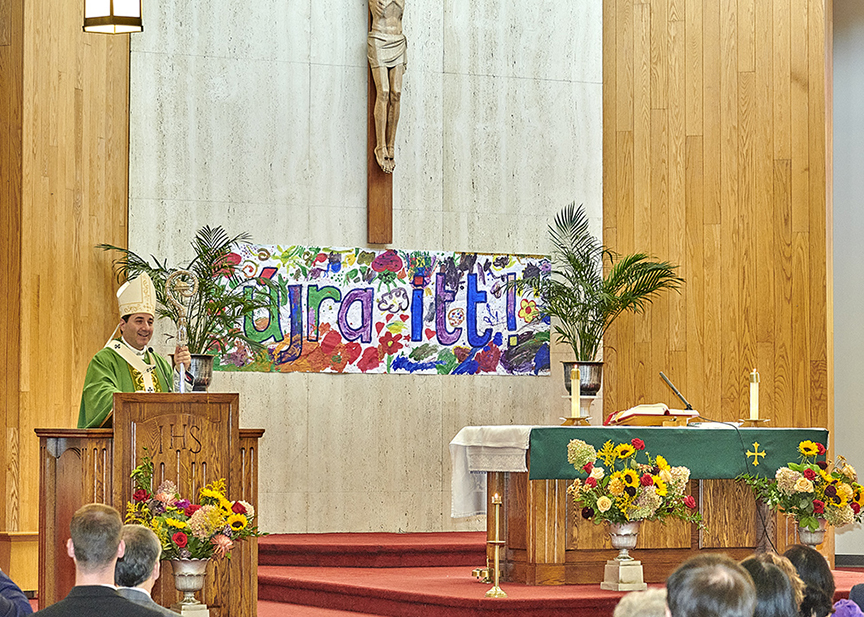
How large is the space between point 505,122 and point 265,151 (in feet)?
6.38

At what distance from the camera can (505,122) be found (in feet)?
30.9

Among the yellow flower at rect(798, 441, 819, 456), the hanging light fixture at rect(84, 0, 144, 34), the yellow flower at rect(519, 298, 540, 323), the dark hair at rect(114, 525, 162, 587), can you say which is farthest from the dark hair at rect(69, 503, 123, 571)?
the yellow flower at rect(519, 298, 540, 323)

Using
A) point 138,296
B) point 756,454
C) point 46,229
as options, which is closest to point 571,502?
point 756,454

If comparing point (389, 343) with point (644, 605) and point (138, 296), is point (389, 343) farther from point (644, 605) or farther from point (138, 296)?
point (644, 605)

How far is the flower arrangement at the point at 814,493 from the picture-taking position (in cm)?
629

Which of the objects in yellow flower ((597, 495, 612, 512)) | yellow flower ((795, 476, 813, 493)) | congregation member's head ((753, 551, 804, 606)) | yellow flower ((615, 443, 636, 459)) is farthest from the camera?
yellow flower ((795, 476, 813, 493))

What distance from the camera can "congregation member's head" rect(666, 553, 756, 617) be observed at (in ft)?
6.99

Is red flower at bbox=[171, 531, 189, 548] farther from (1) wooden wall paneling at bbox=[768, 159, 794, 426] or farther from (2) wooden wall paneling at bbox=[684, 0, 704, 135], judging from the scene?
(2) wooden wall paneling at bbox=[684, 0, 704, 135]

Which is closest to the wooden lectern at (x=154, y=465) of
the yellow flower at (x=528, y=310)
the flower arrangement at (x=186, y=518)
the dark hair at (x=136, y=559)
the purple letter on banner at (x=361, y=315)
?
the flower arrangement at (x=186, y=518)

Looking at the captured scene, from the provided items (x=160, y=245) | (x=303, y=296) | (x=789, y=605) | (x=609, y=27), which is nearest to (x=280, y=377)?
(x=303, y=296)

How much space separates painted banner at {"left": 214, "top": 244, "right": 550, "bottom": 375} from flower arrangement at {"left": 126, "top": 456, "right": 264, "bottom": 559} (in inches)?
146

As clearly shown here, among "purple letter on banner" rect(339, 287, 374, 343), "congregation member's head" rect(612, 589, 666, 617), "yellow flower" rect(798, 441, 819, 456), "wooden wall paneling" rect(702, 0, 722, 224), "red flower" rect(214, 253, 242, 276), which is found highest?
"wooden wall paneling" rect(702, 0, 722, 224)

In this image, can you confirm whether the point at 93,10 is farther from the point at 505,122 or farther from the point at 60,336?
the point at 505,122

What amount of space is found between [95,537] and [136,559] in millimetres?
313
